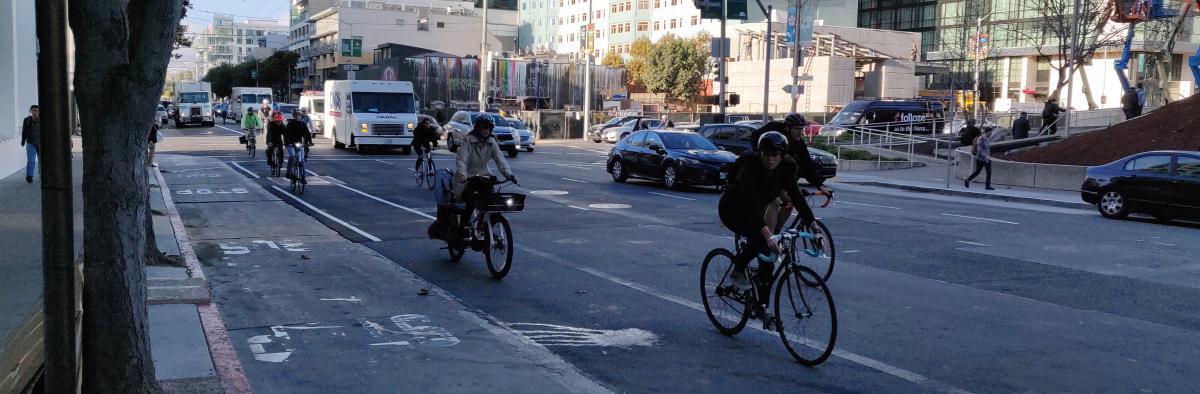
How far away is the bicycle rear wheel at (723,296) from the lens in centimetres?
763

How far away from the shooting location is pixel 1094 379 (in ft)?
21.8

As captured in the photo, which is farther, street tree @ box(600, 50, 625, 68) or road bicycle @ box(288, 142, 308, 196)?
street tree @ box(600, 50, 625, 68)

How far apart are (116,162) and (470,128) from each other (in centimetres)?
3387

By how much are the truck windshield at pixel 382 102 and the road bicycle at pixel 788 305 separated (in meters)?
28.7

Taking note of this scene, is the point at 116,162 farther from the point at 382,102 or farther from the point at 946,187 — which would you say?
the point at 382,102

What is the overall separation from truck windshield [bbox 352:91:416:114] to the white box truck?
100 ft

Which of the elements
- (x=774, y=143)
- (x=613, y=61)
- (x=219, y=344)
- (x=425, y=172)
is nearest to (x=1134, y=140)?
(x=425, y=172)

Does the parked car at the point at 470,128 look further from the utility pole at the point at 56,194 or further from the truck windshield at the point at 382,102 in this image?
the utility pole at the point at 56,194

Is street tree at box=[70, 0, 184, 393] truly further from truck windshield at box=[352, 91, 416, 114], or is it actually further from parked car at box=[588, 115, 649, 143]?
parked car at box=[588, 115, 649, 143]

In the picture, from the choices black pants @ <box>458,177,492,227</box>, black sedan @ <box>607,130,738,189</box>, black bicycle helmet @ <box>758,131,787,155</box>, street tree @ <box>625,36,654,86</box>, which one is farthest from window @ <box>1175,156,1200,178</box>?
street tree @ <box>625,36,654,86</box>

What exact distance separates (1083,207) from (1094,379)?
15981mm

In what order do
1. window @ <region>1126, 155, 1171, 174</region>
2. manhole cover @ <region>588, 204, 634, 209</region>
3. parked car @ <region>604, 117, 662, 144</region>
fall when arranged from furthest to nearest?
parked car @ <region>604, 117, 662, 144</region>
manhole cover @ <region>588, 204, 634, 209</region>
window @ <region>1126, 155, 1171, 174</region>

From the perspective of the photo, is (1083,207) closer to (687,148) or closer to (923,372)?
(687,148)

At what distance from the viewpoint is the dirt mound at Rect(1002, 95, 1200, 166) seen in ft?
87.1
